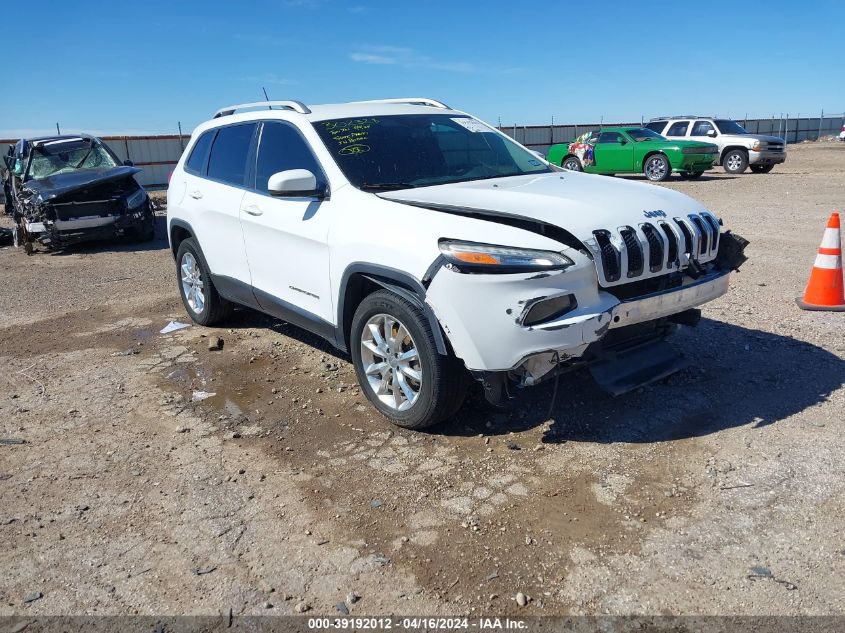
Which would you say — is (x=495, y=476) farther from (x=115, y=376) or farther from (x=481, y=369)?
(x=115, y=376)

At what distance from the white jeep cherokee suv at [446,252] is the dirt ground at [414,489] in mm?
417

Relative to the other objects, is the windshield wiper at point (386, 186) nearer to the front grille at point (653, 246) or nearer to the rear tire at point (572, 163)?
the front grille at point (653, 246)

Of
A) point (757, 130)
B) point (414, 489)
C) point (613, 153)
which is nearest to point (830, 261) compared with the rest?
point (414, 489)

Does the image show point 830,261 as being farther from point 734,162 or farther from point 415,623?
point 734,162

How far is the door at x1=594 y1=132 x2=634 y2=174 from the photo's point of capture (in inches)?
821

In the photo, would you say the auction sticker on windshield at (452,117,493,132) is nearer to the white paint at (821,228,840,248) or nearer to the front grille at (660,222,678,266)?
the front grille at (660,222,678,266)

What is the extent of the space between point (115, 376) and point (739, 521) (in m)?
4.48

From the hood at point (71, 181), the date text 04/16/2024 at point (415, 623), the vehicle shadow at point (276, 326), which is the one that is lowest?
the date text 04/16/2024 at point (415, 623)

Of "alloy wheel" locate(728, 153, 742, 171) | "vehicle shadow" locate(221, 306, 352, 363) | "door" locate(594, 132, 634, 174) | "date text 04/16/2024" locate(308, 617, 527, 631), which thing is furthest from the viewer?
"alloy wheel" locate(728, 153, 742, 171)

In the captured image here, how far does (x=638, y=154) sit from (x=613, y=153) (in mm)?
760

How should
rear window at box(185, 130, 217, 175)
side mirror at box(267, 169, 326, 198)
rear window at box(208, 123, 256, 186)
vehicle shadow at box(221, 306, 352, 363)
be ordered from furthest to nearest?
rear window at box(185, 130, 217, 175)
vehicle shadow at box(221, 306, 352, 363)
rear window at box(208, 123, 256, 186)
side mirror at box(267, 169, 326, 198)

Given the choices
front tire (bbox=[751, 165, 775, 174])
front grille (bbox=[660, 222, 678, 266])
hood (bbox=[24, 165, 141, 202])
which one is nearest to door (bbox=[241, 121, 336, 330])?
front grille (bbox=[660, 222, 678, 266])

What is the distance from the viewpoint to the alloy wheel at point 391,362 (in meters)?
4.04

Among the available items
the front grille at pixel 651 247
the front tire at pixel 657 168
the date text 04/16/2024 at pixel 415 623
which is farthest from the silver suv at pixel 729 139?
the date text 04/16/2024 at pixel 415 623
